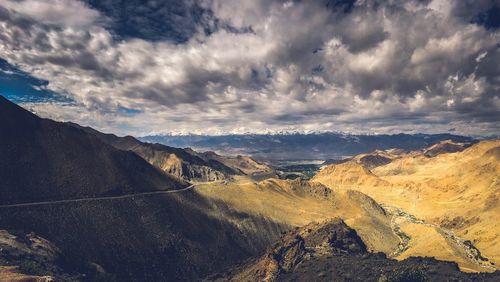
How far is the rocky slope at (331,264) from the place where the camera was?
145m

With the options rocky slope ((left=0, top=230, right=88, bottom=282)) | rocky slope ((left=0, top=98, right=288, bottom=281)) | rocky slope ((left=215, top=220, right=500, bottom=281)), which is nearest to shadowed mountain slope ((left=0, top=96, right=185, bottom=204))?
rocky slope ((left=0, top=98, right=288, bottom=281))

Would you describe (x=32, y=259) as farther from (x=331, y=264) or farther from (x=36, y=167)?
(x=331, y=264)

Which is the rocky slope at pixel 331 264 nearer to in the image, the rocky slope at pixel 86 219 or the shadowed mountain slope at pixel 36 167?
the rocky slope at pixel 86 219

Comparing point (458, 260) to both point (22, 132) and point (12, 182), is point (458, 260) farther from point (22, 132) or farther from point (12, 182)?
point (22, 132)

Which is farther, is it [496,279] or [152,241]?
[152,241]

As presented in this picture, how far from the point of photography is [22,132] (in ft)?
625

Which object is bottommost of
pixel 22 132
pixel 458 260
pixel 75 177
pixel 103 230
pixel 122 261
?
pixel 458 260

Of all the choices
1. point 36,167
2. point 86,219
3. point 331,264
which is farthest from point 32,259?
point 331,264

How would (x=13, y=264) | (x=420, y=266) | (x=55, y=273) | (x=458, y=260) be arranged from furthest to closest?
(x=458, y=260)
(x=420, y=266)
(x=55, y=273)
(x=13, y=264)

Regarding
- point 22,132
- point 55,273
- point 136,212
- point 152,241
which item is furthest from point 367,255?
point 22,132

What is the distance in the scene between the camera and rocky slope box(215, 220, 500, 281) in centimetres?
14462

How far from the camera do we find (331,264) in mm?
160250

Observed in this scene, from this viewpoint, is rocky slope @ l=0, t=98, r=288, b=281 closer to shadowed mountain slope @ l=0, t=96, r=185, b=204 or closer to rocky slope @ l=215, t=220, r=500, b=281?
shadowed mountain slope @ l=0, t=96, r=185, b=204

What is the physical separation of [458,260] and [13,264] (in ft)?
621
